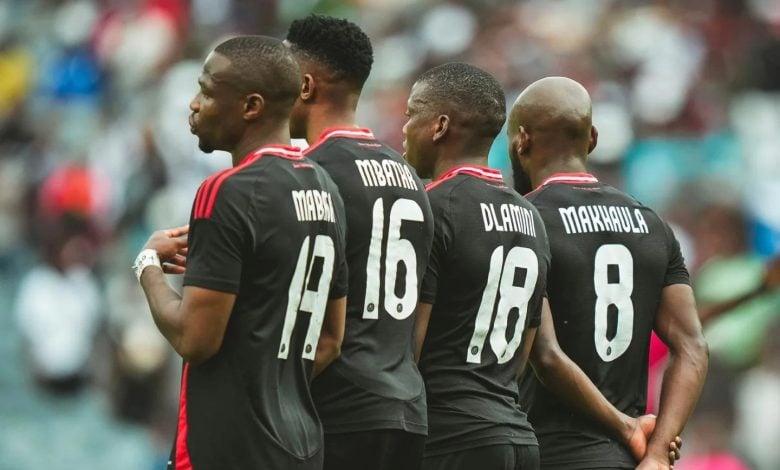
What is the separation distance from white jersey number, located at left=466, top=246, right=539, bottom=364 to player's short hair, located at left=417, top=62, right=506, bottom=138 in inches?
20.9

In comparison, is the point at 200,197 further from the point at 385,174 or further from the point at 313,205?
the point at 385,174

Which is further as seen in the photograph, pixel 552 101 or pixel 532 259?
pixel 552 101

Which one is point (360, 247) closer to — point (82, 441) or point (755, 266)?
point (755, 266)

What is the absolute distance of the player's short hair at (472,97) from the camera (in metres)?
6.21

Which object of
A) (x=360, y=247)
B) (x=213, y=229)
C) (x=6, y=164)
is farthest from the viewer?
(x=6, y=164)

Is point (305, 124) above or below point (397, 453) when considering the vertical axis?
above

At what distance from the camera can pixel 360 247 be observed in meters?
5.73

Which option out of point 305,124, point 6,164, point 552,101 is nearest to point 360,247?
point 305,124

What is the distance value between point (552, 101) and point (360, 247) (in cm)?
123

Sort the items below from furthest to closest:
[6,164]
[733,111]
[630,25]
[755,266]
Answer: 1. [6,164]
2. [630,25]
3. [733,111]
4. [755,266]

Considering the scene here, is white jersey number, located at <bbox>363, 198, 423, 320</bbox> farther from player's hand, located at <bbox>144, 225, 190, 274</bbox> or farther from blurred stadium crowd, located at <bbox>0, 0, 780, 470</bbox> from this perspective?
blurred stadium crowd, located at <bbox>0, 0, 780, 470</bbox>

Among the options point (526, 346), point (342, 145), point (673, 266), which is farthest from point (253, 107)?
point (673, 266)

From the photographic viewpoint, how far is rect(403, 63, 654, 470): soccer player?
594 centimetres

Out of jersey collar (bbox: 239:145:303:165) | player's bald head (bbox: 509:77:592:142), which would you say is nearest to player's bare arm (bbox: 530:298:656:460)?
player's bald head (bbox: 509:77:592:142)
